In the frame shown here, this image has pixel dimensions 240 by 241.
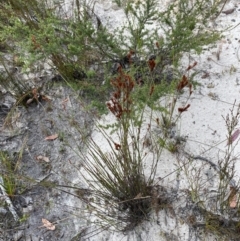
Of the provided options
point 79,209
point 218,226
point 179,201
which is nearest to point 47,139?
point 79,209

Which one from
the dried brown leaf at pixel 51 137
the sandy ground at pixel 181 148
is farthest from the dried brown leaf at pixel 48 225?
the dried brown leaf at pixel 51 137

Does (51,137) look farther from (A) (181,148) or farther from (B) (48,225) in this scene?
(A) (181,148)

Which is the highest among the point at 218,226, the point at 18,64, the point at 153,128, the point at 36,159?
the point at 18,64

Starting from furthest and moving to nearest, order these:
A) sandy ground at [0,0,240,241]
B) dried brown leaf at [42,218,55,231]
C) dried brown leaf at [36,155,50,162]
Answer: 1. dried brown leaf at [36,155,50,162]
2. dried brown leaf at [42,218,55,231]
3. sandy ground at [0,0,240,241]

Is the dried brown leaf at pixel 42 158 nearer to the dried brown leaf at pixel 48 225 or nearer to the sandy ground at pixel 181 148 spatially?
the sandy ground at pixel 181 148

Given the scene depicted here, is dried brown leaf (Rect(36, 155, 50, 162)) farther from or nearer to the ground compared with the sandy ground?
farther from the ground

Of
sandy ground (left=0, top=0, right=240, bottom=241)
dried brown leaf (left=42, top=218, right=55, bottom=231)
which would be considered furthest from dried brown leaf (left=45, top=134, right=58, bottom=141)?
dried brown leaf (left=42, top=218, right=55, bottom=231)

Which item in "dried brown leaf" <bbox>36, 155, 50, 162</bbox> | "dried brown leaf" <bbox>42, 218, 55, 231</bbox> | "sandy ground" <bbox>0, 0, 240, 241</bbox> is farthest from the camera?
"dried brown leaf" <bbox>36, 155, 50, 162</bbox>

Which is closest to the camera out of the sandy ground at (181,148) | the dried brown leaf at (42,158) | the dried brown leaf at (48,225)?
the sandy ground at (181,148)

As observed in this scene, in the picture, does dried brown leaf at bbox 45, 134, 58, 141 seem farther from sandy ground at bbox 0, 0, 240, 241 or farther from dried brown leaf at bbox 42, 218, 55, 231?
dried brown leaf at bbox 42, 218, 55, 231

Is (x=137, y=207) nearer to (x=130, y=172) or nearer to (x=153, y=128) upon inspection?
(x=130, y=172)

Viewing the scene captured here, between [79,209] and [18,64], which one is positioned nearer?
[79,209]
